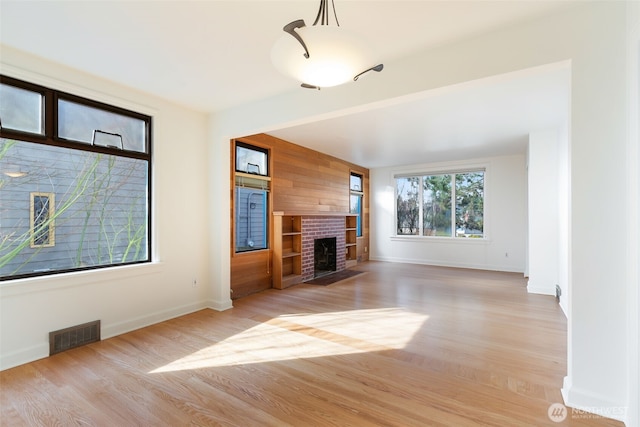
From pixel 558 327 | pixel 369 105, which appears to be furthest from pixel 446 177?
pixel 369 105

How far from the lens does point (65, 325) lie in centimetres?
265

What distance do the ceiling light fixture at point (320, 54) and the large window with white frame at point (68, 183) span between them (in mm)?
2545

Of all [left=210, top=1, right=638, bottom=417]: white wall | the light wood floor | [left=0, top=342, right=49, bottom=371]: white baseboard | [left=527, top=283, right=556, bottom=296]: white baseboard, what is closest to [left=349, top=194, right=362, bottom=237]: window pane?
[left=527, top=283, right=556, bottom=296]: white baseboard

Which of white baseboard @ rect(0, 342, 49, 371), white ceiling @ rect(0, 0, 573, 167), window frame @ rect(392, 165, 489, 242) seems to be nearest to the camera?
white ceiling @ rect(0, 0, 573, 167)

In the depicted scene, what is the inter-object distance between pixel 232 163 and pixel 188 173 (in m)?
0.65

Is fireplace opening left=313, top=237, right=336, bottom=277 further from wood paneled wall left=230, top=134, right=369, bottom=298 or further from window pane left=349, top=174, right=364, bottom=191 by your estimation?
window pane left=349, top=174, right=364, bottom=191

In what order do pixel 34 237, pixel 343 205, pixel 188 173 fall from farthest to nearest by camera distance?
pixel 343 205
pixel 188 173
pixel 34 237

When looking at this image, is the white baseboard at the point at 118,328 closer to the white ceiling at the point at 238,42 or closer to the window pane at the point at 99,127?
the window pane at the point at 99,127

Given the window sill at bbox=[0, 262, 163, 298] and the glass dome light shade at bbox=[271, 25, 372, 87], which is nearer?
the glass dome light shade at bbox=[271, 25, 372, 87]

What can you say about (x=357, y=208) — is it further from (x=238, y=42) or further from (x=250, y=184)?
(x=238, y=42)

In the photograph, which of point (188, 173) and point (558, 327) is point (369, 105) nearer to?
point (188, 173)

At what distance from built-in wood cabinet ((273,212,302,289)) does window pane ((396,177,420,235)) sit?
351cm

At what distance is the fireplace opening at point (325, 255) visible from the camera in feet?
20.6

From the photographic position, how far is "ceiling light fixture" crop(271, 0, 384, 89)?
3.78 ft
